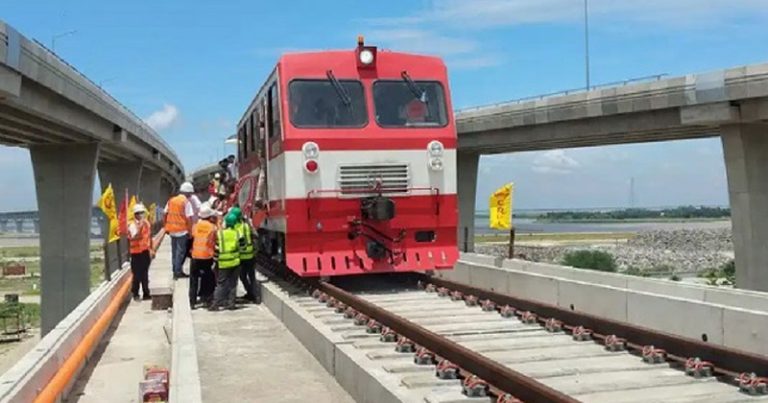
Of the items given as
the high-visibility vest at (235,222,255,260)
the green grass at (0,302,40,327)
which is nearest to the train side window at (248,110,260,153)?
the high-visibility vest at (235,222,255,260)

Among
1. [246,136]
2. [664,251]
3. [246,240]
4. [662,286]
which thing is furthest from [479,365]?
[664,251]

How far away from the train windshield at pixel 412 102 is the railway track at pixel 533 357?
10.4 feet

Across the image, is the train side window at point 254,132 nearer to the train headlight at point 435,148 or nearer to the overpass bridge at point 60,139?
the train headlight at point 435,148

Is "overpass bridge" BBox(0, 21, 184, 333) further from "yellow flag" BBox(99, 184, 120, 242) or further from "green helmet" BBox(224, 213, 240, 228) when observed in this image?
"green helmet" BBox(224, 213, 240, 228)

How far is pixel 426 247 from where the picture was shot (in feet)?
41.8

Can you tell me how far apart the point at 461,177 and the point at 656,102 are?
57.7ft

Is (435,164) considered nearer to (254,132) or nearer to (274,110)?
(274,110)

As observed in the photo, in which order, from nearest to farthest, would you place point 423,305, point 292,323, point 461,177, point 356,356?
point 356,356, point 292,323, point 423,305, point 461,177

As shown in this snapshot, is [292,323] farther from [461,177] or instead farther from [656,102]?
[461,177]

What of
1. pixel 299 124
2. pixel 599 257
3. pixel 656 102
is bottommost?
pixel 599 257

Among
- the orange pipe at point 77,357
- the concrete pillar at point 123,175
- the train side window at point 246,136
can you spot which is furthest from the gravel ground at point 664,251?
the orange pipe at point 77,357

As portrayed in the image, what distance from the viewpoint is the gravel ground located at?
5562cm

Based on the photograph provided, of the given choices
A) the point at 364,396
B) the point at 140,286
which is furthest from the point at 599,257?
the point at 364,396

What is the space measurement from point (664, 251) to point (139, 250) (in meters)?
65.4
